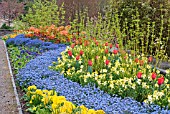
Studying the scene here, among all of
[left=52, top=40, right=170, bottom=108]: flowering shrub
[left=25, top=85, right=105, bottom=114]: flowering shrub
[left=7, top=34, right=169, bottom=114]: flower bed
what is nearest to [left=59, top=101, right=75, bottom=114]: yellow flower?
[left=25, top=85, right=105, bottom=114]: flowering shrub

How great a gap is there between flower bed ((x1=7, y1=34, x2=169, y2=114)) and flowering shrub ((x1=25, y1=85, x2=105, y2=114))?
0.86 feet

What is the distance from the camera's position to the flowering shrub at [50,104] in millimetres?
3646

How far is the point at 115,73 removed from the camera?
18.1 feet

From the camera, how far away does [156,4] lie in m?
9.21

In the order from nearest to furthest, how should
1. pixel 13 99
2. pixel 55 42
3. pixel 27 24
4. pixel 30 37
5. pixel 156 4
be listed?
1. pixel 13 99
2. pixel 156 4
3. pixel 55 42
4. pixel 30 37
5. pixel 27 24

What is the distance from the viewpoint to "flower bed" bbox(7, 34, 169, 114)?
4.04 meters

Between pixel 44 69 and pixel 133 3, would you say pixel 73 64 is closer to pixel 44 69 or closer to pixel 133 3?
pixel 44 69

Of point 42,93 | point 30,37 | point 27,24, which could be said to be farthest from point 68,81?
point 27,24

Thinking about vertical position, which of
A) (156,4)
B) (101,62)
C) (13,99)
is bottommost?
(13,99)

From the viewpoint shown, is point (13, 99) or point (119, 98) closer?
point (119, 98)

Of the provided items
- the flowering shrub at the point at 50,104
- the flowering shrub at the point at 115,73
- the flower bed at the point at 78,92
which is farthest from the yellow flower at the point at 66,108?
the flowering shrub at the point at 115,73

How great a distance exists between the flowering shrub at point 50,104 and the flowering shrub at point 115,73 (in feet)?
2.98

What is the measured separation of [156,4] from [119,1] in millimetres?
1181

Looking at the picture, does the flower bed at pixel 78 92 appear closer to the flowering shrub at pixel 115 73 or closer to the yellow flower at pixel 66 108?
the flowering shrub at pixel 115 73
